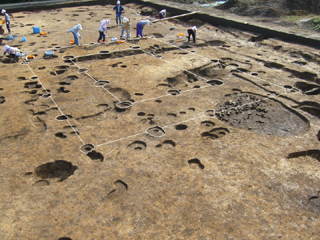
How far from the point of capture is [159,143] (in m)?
6.30

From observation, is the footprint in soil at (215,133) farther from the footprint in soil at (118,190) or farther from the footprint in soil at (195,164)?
the footprint in soil at (118,190)

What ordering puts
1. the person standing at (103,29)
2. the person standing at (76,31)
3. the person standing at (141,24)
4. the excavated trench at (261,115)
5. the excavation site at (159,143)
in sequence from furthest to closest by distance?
the person standing at (141,24), the person standing at (103,29), the person standing at (76,31), the excavated trench at (261,115), the excavation site at (159,143)

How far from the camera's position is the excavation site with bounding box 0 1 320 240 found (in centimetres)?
450

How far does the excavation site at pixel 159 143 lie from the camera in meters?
4.50

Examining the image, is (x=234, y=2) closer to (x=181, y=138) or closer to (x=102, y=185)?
(x=181, y=138)

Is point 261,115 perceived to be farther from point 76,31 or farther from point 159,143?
point 76,31

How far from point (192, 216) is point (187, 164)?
1288 millimetres

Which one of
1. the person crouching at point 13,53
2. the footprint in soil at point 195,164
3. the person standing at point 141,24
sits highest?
the person standing at point 141,24

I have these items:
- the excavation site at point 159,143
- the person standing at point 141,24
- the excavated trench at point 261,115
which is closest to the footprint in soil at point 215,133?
the excavation site at point 159,143

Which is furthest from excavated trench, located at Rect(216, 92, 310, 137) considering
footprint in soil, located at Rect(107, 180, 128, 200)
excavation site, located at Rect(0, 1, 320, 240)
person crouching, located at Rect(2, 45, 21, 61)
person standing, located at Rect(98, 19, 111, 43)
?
person crouching, located at Rect(2, 45, 21, 61)

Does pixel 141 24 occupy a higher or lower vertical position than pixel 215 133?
higher

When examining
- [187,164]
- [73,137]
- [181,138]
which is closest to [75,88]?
[73,137]

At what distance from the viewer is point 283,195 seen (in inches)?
196

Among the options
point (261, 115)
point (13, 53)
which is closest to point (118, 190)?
point (261, 115)
